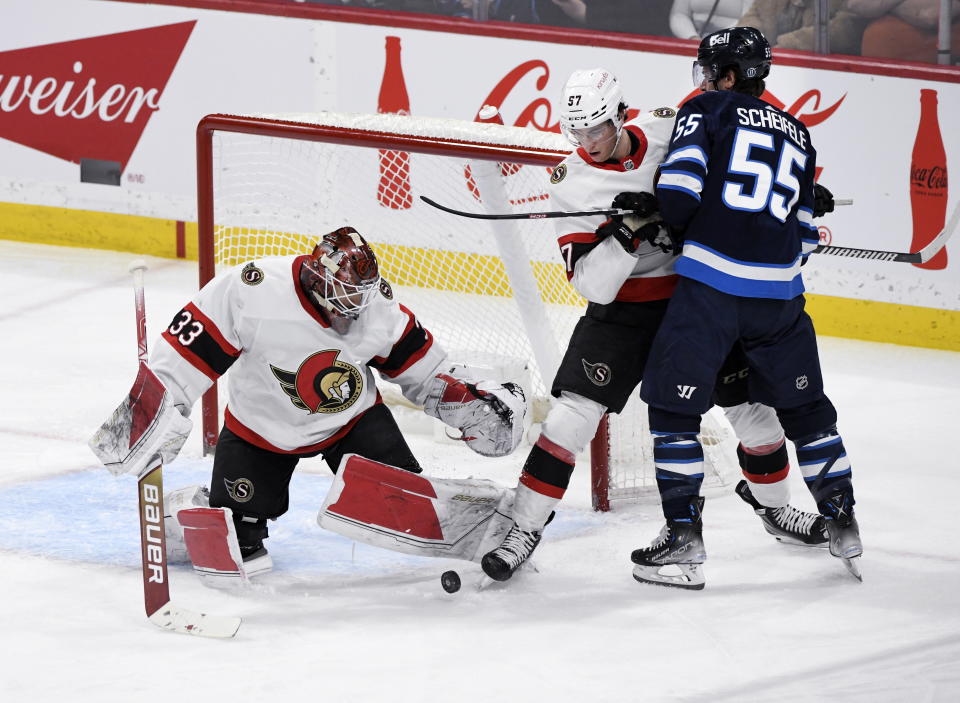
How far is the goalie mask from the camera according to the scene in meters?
2.99

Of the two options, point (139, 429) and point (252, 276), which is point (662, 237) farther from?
point (139, 429)

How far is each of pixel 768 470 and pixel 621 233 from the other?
0.80 metres

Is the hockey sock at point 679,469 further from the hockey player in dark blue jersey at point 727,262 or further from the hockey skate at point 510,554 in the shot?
the hockey skate at point 510,554

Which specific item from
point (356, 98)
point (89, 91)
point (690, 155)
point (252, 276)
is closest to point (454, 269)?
point (356, 98)

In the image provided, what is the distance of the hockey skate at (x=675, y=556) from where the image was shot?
10.2ft

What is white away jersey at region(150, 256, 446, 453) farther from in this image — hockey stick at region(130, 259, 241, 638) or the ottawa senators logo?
hockey stick at region(130, 259, 241, 638)

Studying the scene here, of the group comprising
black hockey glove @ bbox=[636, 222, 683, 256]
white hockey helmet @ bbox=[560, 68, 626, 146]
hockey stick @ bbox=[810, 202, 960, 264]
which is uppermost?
white hockey helmet @ bbox=[560, 68, 626, 146]

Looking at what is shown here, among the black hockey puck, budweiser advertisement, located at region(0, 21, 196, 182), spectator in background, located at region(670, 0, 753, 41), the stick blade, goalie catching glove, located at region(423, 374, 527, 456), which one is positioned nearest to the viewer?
the stick blade

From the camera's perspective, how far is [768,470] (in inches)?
134

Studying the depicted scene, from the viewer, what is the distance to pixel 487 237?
462 centimetres

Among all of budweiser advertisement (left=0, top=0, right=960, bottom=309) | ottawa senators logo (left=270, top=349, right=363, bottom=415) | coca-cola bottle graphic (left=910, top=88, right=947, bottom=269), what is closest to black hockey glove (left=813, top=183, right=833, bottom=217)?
ottawa senators logo (left=270, top=349, right=363, bottom=415)

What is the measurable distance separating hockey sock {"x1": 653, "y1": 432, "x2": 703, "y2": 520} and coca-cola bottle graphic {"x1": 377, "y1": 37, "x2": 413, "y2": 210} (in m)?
1.49

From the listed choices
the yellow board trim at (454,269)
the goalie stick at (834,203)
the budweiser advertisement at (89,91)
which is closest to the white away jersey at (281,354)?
the goalie stick at (834,203)

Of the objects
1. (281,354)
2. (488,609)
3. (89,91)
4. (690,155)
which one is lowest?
(488,609)
